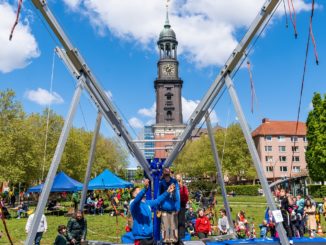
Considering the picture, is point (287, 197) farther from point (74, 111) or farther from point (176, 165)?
point (176, 165)

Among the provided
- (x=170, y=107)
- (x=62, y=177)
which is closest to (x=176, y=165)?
(x=170, y=107)

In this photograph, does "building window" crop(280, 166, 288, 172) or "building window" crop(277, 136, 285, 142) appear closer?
"building window" crop(280, 166, 288, 172)

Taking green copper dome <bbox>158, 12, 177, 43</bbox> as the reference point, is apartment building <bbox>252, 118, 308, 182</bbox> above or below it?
below

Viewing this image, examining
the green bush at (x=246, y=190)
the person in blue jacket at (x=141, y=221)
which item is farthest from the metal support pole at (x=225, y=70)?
the green bush at (x=246, y=190)

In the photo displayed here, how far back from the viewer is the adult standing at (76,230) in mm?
10461

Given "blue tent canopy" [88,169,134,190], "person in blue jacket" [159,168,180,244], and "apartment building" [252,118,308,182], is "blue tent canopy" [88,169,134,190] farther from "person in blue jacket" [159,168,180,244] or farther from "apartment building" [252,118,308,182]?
"apartment building" [252,118,308,182]

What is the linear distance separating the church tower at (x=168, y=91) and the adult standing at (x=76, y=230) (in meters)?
93.8

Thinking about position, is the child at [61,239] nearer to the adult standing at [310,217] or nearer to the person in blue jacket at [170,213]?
the person in blue jacket at [170,213]

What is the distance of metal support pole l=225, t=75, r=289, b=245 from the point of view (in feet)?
26.6

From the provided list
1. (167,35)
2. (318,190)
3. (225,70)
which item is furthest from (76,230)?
(167,35)

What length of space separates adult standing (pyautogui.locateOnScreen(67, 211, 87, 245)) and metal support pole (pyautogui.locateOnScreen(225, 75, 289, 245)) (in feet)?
17.1

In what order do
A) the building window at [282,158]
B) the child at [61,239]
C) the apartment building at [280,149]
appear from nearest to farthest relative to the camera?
1. the child at [61,239]
2. the apartment building at [280,149]
3. the building window at [282,158]

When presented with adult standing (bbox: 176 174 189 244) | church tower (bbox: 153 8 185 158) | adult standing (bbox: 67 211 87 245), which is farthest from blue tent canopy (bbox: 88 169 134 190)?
church tower (bbox: 153 8 185 158)

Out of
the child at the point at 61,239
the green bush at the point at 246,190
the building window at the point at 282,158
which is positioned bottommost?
the child at the point at 61,239
